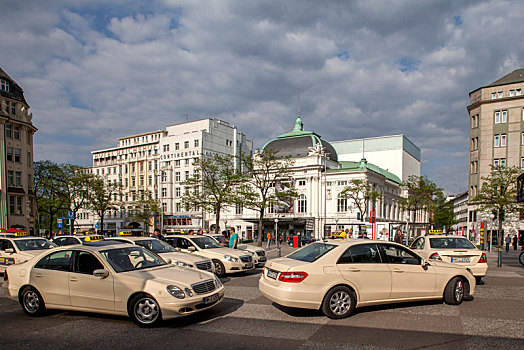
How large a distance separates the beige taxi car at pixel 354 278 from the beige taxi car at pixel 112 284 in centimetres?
152

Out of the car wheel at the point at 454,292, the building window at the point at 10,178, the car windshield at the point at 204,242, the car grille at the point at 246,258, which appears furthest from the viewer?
the building window at the point at 10,178

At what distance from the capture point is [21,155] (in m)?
45.6

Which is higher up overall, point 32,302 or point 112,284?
point 112,284

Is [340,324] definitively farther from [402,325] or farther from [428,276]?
[428,276]

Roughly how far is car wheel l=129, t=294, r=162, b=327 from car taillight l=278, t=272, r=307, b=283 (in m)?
2.37

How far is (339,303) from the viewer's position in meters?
7.62

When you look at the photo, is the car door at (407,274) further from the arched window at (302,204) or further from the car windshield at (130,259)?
the arched window at (302,204)

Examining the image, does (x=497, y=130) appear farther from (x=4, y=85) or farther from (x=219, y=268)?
(x=4, y=85)

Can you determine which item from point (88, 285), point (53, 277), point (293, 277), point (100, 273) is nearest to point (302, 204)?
point (293, 277)

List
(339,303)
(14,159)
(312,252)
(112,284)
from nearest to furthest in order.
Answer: (112,284), (339,303), (312,252), (14,159)

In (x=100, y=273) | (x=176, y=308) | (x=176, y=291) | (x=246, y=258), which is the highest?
(x=100, y=273)

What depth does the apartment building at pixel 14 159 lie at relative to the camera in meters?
42.5

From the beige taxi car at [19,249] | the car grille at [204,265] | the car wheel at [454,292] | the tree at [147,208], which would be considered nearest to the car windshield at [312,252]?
the car wheel at [454,292]

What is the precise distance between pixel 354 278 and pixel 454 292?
2697 mm
